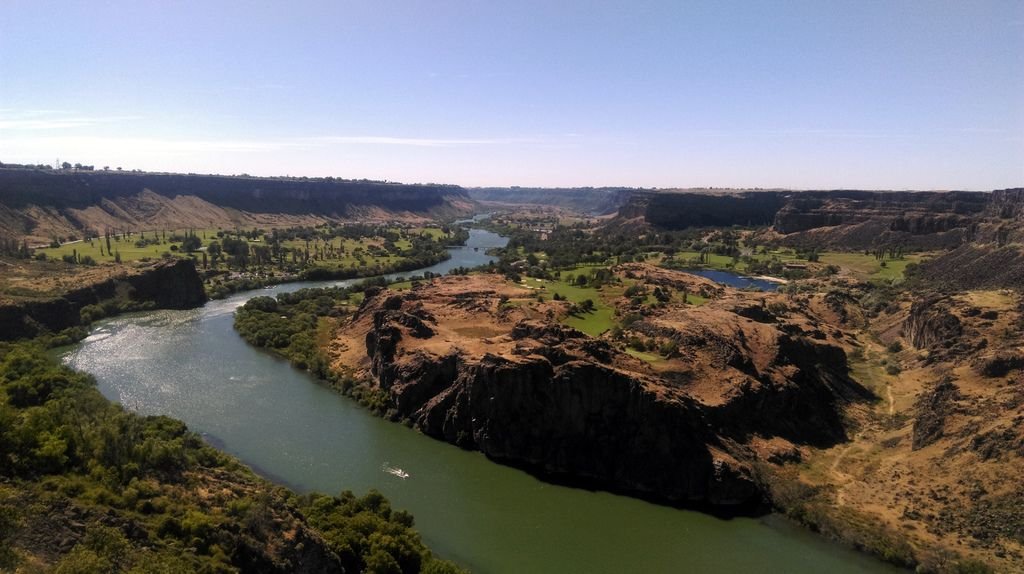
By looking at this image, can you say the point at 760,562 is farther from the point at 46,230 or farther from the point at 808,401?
the point at 46,230

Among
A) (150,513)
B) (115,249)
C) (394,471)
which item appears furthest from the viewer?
(115,249)

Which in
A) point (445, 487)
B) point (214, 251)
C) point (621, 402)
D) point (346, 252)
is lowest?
point (445, 487)

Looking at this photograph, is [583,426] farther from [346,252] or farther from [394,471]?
[346,252]

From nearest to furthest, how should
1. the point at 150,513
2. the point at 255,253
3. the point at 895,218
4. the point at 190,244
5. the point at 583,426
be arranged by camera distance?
the point at 150,513 → the point at 583,426 → the point at 255,253 → the point at 190,244 → the point at 895,218

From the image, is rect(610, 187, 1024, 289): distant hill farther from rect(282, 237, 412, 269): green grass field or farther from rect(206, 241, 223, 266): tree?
rect(206, 241, 223, 266): tree

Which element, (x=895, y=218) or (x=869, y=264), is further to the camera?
(x=895, y=218)

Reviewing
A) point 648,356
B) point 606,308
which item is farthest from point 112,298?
point 648,356

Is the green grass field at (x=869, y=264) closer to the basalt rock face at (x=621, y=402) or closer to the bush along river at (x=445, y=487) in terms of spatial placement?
the basalt rock face at (x=621, y=402)
